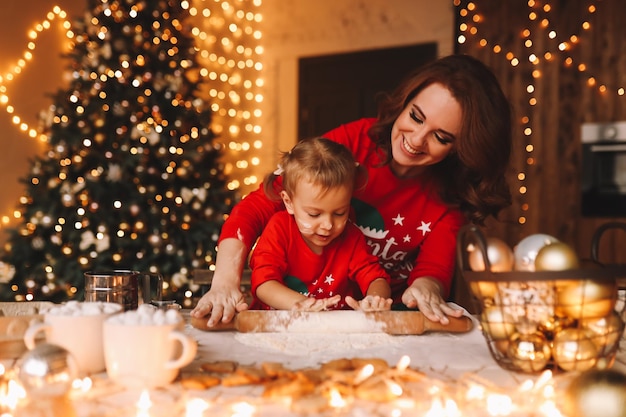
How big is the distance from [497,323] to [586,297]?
0.43 ft

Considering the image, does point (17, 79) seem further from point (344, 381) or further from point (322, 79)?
point (344, 381)

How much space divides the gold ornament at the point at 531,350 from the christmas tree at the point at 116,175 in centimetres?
281

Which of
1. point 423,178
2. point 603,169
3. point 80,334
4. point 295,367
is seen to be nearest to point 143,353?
point 80,334

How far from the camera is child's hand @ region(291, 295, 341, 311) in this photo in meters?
1.22

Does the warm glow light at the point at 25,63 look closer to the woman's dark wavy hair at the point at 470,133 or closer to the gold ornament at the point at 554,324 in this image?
the woman's dark wavy hair at the point at 470,133

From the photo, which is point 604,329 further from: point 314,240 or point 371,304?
point 314,240

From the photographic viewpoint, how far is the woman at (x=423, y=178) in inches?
60.8

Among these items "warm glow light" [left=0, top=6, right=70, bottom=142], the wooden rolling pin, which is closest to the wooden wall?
the wooden rolling pin

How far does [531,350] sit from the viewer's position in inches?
34.7

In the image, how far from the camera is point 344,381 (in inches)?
32.0

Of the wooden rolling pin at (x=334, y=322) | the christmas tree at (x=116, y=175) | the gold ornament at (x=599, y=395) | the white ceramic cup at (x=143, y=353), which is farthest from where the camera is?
the christmas tree at (x=116, y=175)

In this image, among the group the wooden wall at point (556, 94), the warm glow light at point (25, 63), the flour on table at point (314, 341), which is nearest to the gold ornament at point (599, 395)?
the flour on table at point (314, 341)

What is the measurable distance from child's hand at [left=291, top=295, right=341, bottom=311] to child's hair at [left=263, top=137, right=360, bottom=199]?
315 millimetres

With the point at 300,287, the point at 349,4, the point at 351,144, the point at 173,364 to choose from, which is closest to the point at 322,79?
the point at 349,4
